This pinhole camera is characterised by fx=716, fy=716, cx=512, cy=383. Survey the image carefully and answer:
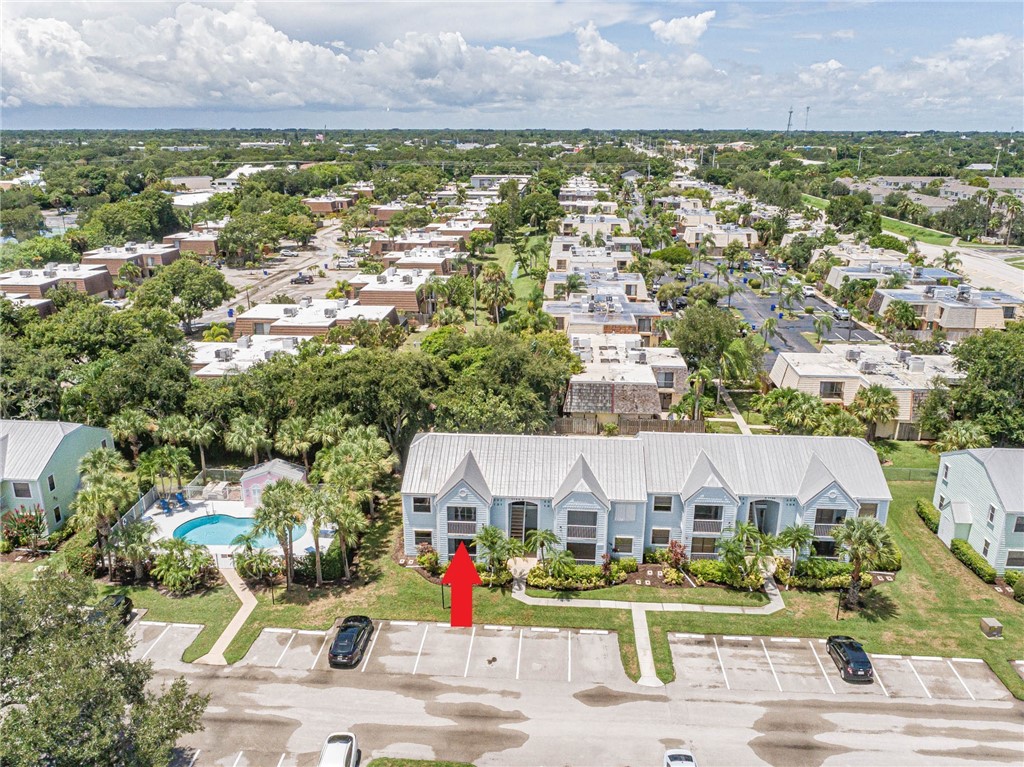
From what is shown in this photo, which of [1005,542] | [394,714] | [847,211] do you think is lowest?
[394,714]

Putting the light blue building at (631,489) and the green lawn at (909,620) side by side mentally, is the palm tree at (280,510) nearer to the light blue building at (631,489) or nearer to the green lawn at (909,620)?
the light blue building at (631,489)

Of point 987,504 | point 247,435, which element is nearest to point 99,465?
point 247,435

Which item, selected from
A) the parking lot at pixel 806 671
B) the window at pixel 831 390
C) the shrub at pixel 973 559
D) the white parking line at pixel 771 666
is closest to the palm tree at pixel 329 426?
the parking lot at pixel 806 671

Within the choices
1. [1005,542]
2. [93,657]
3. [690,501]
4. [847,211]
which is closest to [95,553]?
[93,657]

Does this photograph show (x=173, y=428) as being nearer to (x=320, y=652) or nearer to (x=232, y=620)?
(x=232, y=620)

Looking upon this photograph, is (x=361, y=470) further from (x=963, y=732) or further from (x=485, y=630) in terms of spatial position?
(x=963, y=732)

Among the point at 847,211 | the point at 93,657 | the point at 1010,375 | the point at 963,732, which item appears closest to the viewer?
the point at 93,657
